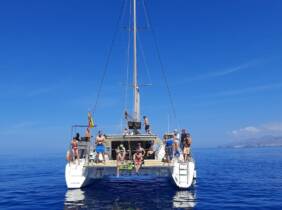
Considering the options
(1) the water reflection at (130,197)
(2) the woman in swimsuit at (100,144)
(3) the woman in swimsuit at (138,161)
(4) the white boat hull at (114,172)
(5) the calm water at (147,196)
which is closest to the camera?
(1) the water reflection at (130,197)

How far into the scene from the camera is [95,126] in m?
20.5

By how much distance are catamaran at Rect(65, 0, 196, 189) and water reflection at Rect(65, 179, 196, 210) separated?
0.79 meters

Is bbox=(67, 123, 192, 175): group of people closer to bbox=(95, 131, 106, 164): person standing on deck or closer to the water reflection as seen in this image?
bbox=(95, 131, 106, 164): person standing on deck

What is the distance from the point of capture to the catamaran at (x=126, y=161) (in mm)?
17375

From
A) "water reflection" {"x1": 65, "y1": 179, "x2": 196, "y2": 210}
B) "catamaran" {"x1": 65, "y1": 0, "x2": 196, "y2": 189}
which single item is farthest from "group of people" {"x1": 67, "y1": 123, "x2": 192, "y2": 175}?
"water reflection" {"x1": 65, "y1": 179, "x2": 196, "y2": 210}

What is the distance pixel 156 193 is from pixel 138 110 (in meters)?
7.21

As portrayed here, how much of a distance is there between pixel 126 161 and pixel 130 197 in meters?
2.30

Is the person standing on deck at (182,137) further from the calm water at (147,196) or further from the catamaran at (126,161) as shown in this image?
the calm water at (147,196)

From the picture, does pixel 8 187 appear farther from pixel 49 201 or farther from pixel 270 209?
pixel 270 209

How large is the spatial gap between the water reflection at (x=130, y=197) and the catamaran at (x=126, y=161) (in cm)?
79

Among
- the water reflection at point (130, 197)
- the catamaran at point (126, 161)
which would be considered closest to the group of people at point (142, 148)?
the catamaran at point (126, 161)

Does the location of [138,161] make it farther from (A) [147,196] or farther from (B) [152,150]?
(B) [152,150]

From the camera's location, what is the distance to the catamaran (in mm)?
17375

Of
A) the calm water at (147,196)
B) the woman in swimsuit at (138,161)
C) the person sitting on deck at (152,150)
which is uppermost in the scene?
the person sitting on deck at (152,150)
